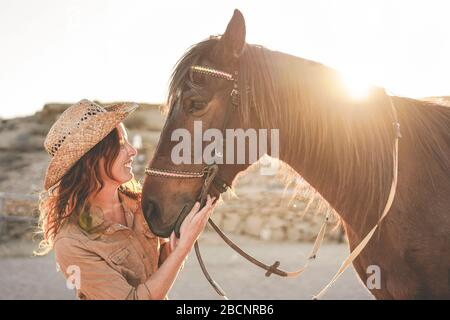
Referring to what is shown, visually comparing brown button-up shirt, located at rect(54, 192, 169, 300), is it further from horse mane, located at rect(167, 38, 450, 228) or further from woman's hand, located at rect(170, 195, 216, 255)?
horse mane, located at rect(167, 38, 450, 228)

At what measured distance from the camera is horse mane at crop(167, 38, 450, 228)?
234cm

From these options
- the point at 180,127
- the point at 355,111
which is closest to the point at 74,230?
the point at 180,127

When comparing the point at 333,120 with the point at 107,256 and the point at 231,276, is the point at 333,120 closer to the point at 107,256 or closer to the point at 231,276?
the point at 107,256

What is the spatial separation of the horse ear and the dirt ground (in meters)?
5.63

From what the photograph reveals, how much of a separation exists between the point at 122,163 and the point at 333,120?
3.65 ft

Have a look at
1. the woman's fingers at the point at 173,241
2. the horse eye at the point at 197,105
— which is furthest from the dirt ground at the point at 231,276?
the horse eye at the point at 197,105

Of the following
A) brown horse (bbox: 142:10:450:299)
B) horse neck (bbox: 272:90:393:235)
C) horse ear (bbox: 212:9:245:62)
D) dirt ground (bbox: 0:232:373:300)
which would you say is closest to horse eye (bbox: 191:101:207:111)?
brown horse (bbox: 142:10:450:299)

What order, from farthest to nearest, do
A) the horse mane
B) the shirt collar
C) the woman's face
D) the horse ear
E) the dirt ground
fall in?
the dirt ground
the woman's face
the shirt collar
the horse mane
the horse ear

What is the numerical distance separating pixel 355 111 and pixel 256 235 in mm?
10725

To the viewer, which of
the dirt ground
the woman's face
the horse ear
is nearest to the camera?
the horse ear

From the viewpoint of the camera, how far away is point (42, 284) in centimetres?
873

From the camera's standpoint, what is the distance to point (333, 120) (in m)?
2.37

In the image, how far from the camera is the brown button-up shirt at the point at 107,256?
7.51ft

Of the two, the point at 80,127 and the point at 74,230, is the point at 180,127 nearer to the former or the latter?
the point at 80,127
